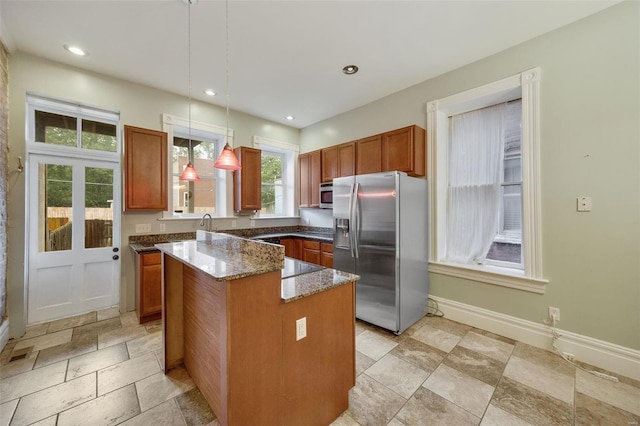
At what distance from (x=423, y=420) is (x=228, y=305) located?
151cm

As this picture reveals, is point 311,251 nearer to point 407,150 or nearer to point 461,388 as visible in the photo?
point 407,150

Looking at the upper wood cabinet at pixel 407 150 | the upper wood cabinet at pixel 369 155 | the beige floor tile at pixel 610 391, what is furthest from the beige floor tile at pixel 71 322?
the beige floor tile at pixel 610 391

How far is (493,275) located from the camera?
275cm

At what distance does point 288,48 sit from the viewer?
266 centimetres

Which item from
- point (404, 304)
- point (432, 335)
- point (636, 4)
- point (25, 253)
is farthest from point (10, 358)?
point (636, 4)

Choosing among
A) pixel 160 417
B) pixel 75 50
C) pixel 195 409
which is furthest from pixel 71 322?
pixel 75 50

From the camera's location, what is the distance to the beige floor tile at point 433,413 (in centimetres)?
162

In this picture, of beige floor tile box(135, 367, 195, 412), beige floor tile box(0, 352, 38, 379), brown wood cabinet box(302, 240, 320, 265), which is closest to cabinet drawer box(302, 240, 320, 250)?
brown wood cabinet box(302, 240, 320, 265)

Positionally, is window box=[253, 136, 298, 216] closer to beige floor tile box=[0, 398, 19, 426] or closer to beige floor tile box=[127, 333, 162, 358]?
beige floor tile box=[127, 333, 162, 358]

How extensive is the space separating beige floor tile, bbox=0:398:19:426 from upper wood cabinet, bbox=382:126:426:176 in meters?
3.94

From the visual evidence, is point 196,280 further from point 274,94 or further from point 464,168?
point 464,168

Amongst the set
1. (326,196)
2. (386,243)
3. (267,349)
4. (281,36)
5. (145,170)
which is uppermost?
(281,36)

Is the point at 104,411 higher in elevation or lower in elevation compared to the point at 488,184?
lower

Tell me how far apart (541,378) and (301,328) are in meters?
2.09
